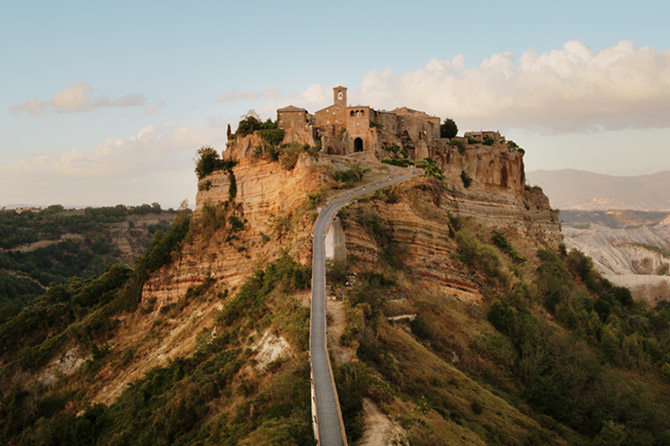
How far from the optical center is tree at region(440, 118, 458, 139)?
50.8 meters

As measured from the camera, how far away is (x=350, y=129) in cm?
4025

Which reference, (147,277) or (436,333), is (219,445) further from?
(147,277)

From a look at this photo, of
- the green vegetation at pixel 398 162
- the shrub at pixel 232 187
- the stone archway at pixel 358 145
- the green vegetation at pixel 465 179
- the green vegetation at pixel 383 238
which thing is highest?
the stone archway at pixel 358 145

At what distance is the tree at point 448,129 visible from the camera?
50.8 metres

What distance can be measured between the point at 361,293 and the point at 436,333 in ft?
11.8

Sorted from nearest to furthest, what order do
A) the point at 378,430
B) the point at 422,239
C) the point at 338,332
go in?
the point at 378,430, the point at 338,332, the point at 422,239

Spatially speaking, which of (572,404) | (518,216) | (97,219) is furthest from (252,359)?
(97,219)

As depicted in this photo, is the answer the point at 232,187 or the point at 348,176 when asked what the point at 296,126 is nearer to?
the point at 232,187

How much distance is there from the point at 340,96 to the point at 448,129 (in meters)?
13.7

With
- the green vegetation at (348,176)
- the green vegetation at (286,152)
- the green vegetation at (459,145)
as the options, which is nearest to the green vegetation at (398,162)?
the green vegetation at (286,152)

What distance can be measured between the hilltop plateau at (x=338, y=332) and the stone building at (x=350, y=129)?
30 cm

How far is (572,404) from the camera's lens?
20828 mm

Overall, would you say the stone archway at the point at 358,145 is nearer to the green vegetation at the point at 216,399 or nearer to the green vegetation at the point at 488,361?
the green vegetation at the point at 488,361

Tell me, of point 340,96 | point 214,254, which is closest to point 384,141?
point 340,96
